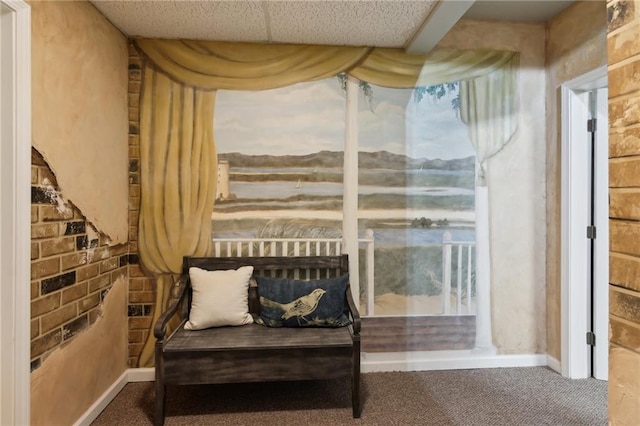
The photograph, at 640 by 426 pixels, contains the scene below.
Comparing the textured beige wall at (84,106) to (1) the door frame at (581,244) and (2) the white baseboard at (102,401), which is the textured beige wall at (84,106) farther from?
(1) the door frame at (581,244)

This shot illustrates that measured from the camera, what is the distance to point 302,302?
2.46m

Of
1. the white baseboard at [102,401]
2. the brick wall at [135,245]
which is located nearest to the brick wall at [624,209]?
the white baseboard at [102,401]

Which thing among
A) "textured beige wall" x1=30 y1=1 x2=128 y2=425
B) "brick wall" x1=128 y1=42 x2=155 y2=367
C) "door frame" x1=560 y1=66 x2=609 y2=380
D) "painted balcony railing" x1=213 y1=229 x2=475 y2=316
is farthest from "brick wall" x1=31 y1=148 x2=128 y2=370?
"door frame" x1=560 y1=66 x2=609 y2=380

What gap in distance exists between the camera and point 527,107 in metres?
2.96

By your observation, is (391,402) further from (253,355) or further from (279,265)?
(279,265)

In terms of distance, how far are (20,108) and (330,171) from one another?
1844 mm

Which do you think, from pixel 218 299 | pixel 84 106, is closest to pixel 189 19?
pixel 84 106

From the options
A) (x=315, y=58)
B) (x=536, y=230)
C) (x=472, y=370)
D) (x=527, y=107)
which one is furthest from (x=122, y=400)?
(x=527, y=107)

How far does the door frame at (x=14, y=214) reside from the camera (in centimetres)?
159

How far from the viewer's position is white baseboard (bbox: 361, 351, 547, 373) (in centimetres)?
281

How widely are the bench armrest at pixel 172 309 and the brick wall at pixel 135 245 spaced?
9.8 inches

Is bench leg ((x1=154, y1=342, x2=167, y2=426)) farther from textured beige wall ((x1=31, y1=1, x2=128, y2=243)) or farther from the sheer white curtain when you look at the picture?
the sheer white curtain

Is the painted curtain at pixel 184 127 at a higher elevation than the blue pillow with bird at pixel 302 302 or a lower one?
higher

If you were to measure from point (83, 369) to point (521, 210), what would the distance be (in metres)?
3.20
